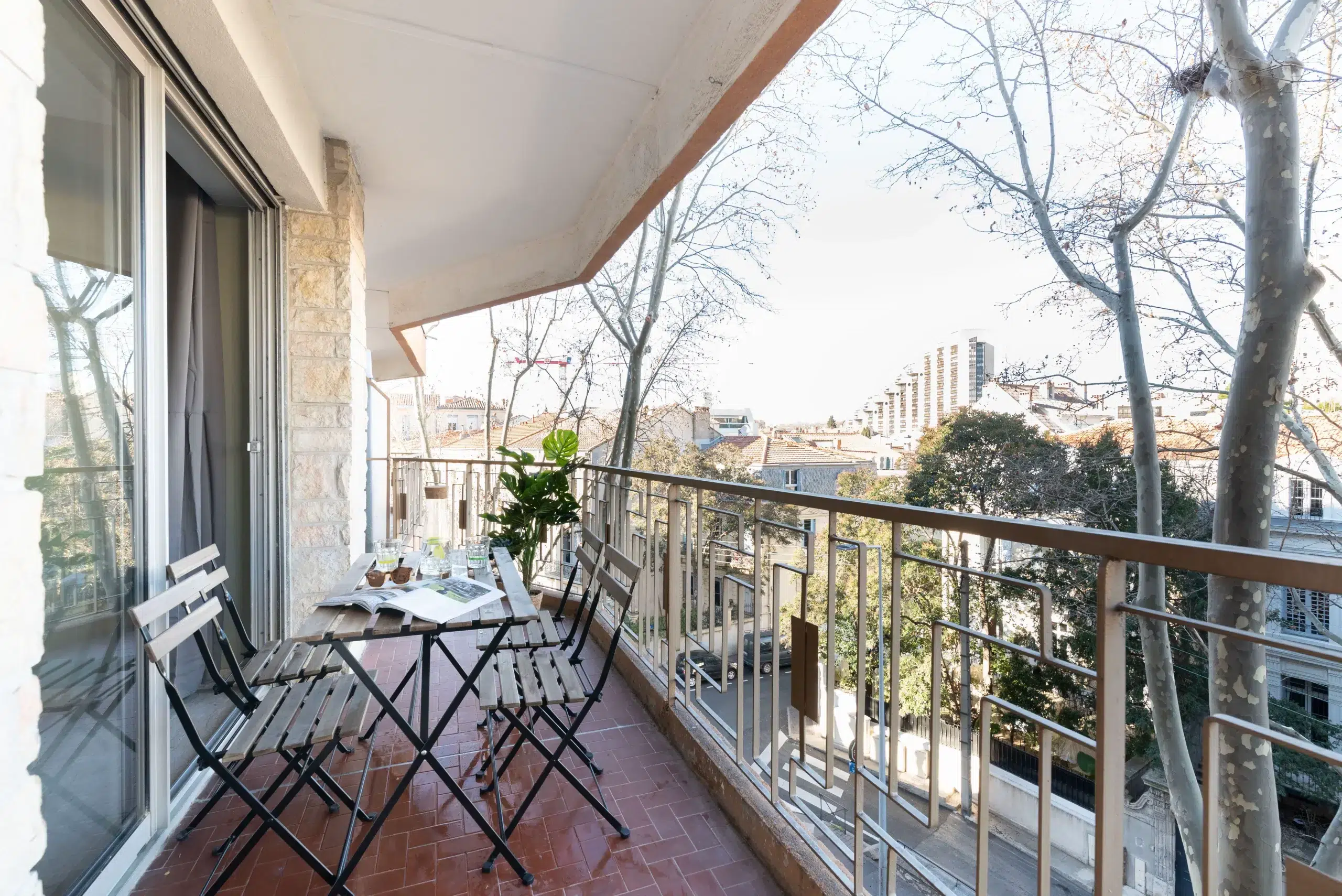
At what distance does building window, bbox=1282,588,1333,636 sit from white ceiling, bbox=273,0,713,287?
19.1 ft

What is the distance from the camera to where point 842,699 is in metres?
14.1

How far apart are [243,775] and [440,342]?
1395 centimetres

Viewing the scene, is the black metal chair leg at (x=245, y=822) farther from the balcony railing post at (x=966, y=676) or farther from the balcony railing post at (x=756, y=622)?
the balcony railing post at (x=966, y=676)

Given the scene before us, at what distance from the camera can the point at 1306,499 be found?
7.11 metres

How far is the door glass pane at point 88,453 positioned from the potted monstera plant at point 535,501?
261cm

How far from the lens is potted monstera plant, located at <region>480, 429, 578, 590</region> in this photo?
4.13 m

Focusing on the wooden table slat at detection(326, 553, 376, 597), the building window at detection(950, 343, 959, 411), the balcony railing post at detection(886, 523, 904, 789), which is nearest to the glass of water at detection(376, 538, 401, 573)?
the wooden table slat at detection(326, 553, 376, 597)

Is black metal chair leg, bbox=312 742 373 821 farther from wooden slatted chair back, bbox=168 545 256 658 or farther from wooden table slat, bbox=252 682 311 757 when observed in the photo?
wooden slatted chair back, bbox=168 545 256 658

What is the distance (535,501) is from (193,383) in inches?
87.1

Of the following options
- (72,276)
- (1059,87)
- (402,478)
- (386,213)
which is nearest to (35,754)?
(72,276)

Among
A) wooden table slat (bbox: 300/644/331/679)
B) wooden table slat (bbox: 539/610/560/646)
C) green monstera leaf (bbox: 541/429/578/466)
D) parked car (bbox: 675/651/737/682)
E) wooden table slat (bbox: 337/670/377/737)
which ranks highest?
green monstera leaf (bbox: 541/429/578/466)

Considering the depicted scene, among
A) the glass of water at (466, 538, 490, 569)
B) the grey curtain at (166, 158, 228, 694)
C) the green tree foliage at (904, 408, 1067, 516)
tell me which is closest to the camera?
the grey curtain at (166, 158, 228, 694)

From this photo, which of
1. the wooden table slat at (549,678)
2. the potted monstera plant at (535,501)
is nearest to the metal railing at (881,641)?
the wooden table slat at (549,678)

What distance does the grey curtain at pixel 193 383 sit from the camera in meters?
2.01
